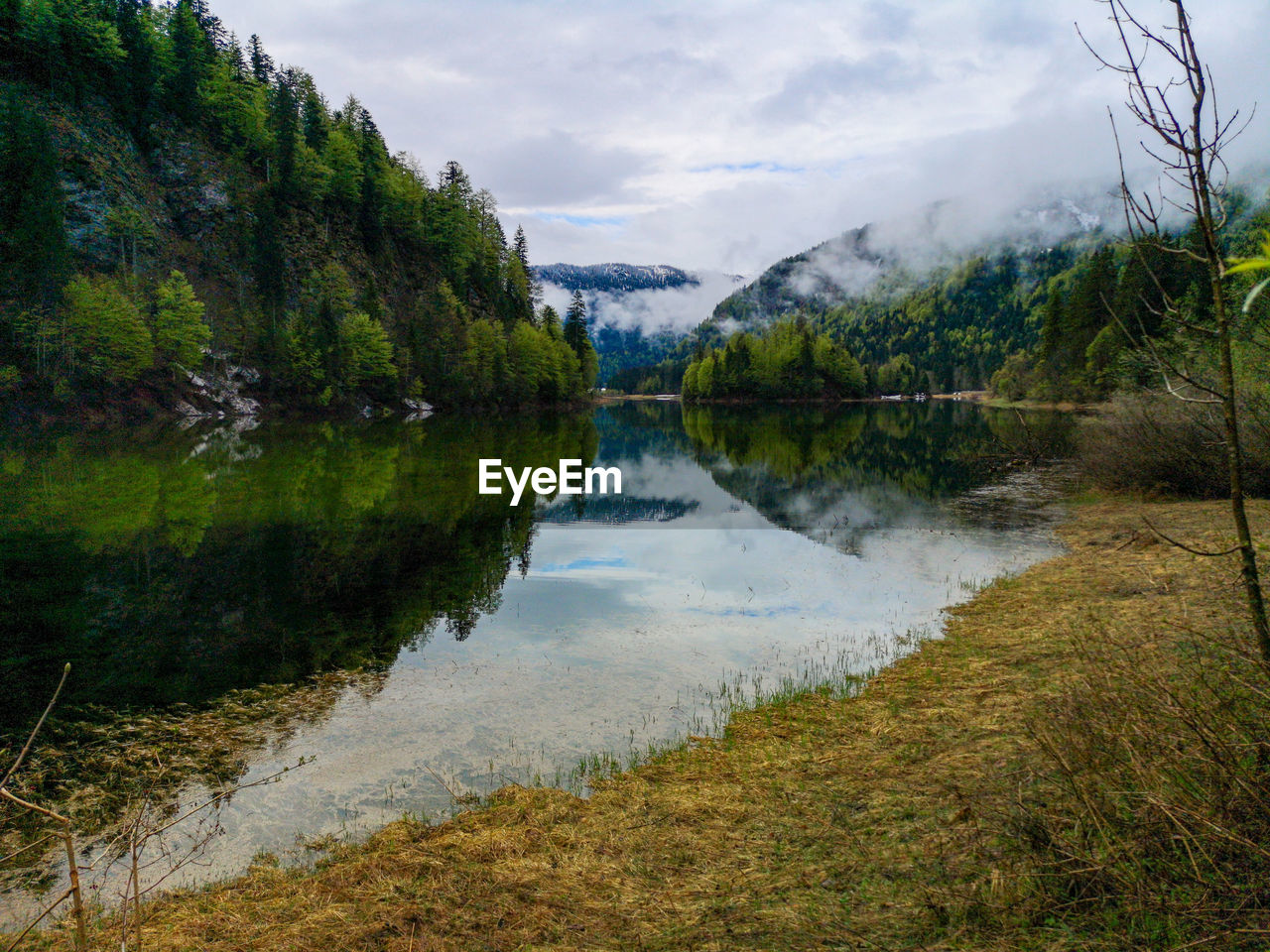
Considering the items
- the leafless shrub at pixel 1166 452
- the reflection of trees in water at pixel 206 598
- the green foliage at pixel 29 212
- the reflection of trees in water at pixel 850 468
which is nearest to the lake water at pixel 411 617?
the reflection of trees in water at pixel 206 598

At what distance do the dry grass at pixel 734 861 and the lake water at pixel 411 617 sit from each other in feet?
3.45

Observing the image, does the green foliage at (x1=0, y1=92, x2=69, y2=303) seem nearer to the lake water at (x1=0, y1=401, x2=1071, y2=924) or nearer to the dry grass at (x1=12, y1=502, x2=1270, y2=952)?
the lake water at (x1=0, y1=401, x2=1071, y2=924)

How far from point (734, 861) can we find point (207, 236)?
95289 mm

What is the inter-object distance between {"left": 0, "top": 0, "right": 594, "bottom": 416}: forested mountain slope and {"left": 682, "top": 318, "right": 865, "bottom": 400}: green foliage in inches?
1654

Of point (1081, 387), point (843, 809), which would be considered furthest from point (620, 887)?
point (1081, 387)

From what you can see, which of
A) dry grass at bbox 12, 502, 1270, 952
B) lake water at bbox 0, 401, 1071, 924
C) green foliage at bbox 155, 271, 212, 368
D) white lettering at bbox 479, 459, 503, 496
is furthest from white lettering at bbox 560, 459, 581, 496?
green foliage at bbox 155, 271, 212, 368

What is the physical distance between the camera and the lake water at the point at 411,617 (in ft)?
28.9

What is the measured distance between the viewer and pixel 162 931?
5.55 m

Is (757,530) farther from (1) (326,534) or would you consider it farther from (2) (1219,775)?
(2) (1219,775)

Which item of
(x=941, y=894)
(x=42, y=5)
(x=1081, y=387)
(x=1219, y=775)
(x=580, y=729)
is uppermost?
(x=42, y=5)

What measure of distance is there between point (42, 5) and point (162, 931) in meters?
106

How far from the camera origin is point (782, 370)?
466 ft

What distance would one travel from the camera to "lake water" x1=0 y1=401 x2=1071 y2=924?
881 cm

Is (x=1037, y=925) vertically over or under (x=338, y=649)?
over
